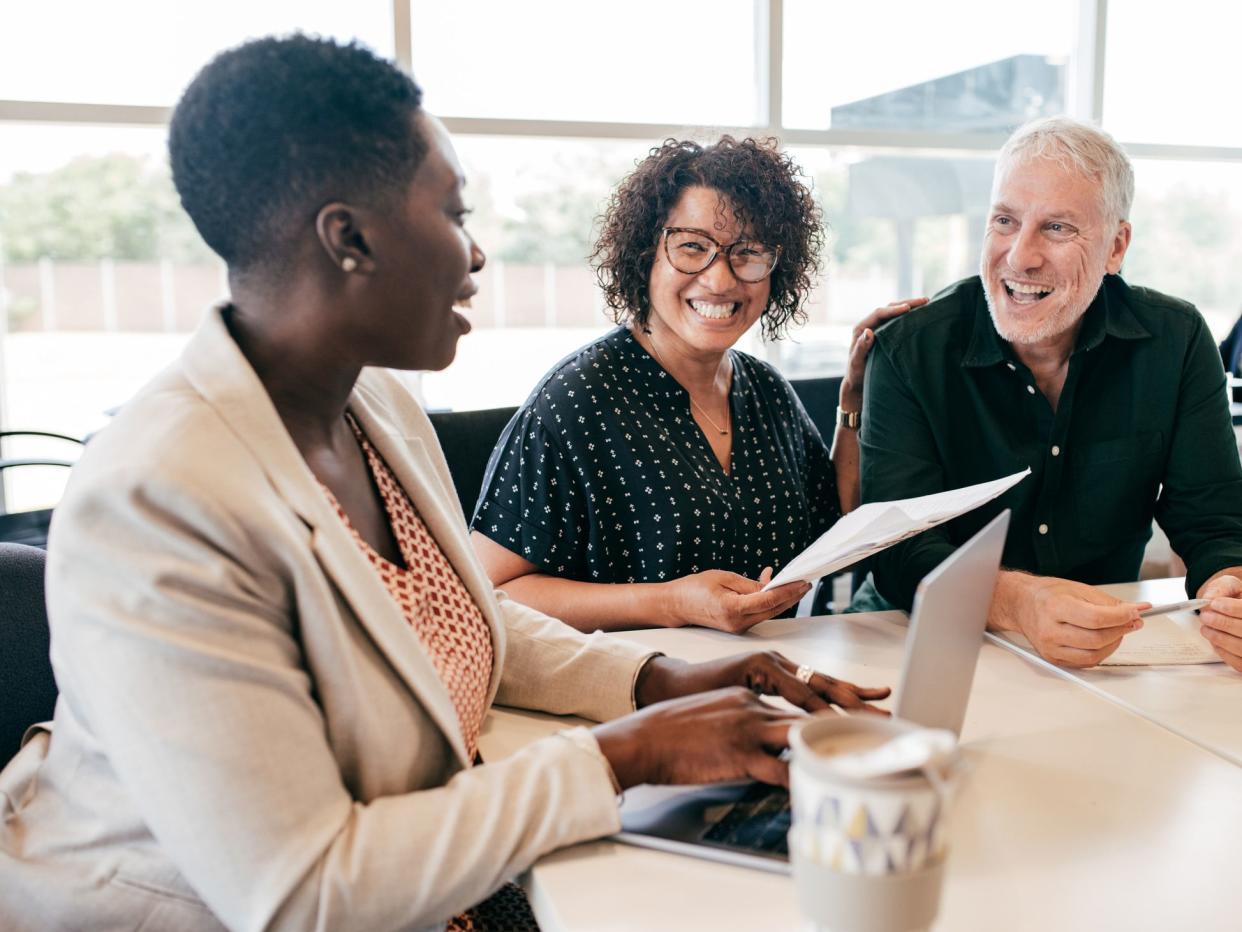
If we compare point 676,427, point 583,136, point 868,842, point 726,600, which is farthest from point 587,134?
point 868,842

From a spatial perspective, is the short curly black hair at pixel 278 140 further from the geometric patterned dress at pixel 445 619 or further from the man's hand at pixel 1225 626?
the man's hand at pixel 1225 626

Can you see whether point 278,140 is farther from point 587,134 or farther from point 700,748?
point 587,134

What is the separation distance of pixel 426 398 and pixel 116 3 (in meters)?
1.43

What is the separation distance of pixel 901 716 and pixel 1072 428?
123 centimetres

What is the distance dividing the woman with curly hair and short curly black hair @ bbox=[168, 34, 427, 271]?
0.84 meters

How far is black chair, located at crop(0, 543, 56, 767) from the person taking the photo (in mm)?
1195

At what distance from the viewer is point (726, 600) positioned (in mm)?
1535

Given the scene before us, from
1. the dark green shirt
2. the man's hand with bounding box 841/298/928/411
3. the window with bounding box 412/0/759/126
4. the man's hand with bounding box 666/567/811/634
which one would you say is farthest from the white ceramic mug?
the window with bounding box 412/0/759/126

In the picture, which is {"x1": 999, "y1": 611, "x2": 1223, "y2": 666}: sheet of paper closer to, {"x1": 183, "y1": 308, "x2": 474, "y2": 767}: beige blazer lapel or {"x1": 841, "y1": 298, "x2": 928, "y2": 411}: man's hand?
{"x1": 841, "y1": 298, "x2": 928, "y2": 411}: man's hand

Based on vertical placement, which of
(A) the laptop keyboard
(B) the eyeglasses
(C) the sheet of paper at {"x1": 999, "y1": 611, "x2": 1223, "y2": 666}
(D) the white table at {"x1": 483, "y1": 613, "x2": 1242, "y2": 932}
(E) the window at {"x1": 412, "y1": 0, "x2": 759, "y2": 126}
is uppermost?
(E) the window at {"x1": 412, "y1": 0, "x2": 759, "y2": 126}

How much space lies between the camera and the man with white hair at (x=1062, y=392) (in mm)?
1856

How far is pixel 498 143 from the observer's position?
3537mm

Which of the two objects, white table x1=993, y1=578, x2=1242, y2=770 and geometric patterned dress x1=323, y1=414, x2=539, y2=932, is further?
white table x1=993, y1=578, x2=1242, y2=770

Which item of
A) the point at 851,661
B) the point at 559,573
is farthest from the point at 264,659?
the point at 559,573
